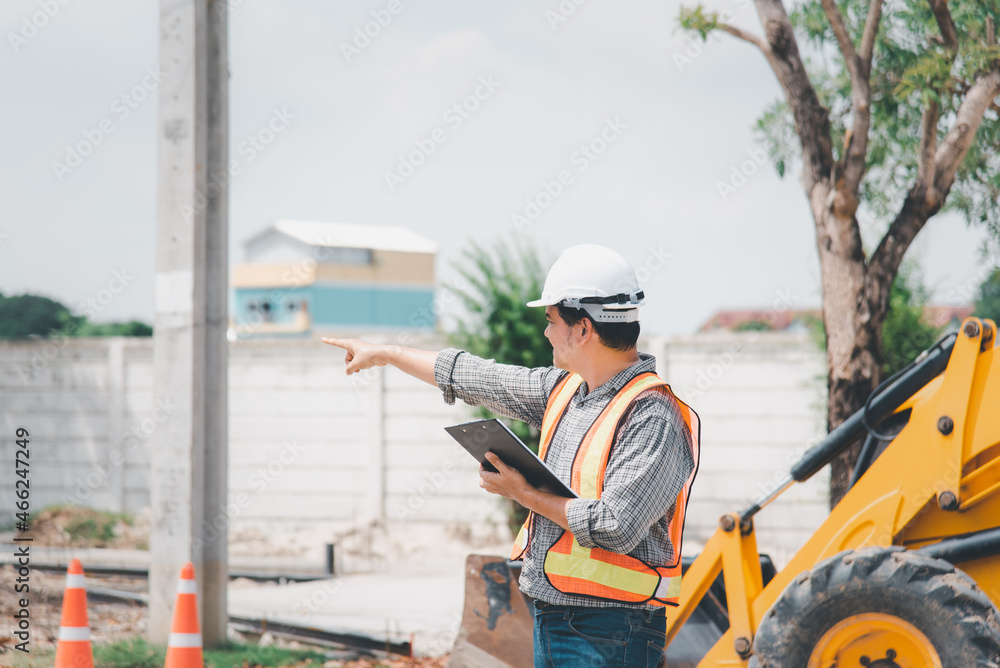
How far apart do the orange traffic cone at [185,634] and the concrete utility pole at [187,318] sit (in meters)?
1.28

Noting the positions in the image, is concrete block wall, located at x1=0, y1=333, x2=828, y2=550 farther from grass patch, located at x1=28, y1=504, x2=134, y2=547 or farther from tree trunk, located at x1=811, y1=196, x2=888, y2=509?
tree trunk, located at x1=811, y1=196, x2=888, y2=509

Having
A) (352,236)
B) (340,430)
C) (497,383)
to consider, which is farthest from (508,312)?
(352,236)

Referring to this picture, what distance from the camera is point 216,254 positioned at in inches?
228

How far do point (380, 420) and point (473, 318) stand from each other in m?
2.60

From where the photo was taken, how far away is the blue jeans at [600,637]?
2.14 metres

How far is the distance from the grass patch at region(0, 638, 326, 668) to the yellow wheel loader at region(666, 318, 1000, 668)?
9.35 ft

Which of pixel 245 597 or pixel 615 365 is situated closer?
pixel 615 365

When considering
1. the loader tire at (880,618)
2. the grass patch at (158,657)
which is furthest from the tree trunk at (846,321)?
the grass patch at (158,657)

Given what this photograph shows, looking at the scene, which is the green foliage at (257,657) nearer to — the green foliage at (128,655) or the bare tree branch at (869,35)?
the green foliage at (128,655)

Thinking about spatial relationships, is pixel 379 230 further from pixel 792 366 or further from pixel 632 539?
pixel 632 539

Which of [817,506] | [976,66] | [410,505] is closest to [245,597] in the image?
[410,505]

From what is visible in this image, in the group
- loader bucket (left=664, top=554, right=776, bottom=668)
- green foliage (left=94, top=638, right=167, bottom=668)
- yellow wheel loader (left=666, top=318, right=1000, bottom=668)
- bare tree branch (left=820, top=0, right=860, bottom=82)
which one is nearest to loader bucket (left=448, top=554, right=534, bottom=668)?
loader bucket (left=664, top=554, right=776, bottom=668)

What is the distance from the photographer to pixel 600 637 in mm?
2145

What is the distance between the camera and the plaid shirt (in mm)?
2053
